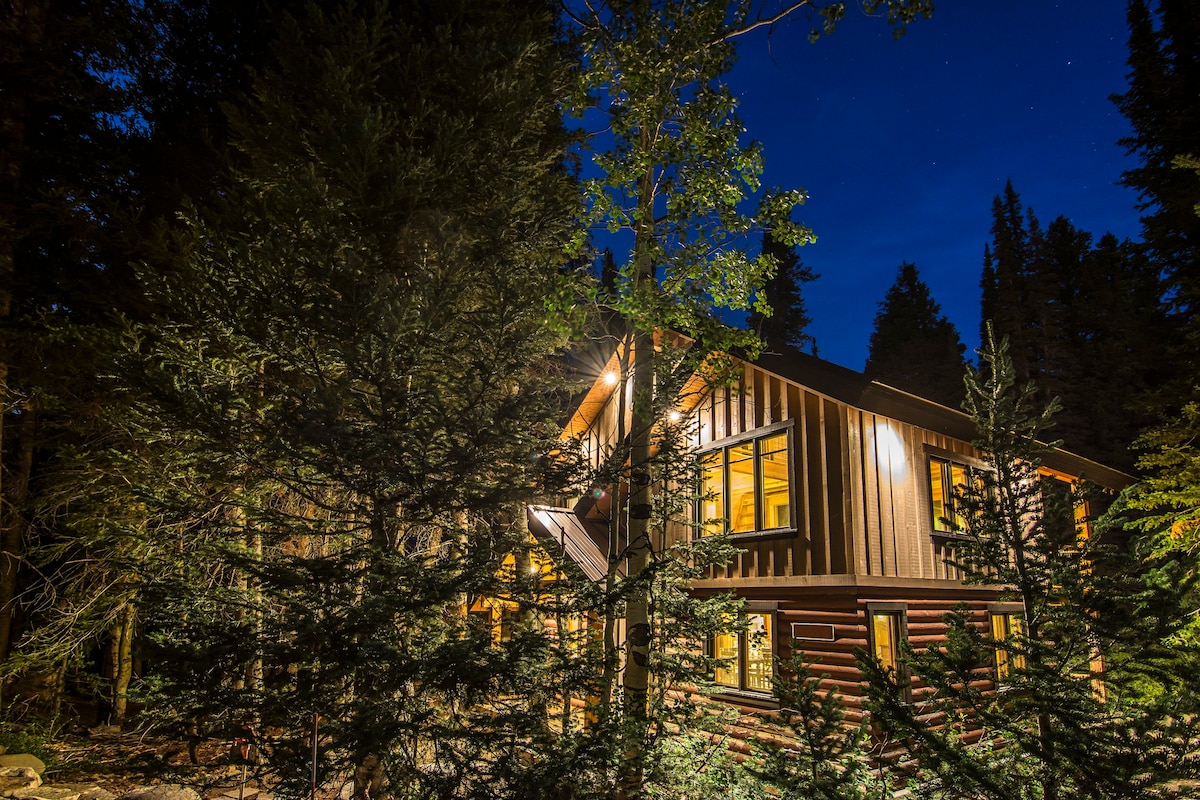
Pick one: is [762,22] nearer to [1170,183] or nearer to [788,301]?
[1170,183]

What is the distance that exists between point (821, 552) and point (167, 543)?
30.9 feet

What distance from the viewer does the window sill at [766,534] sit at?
1102 cm

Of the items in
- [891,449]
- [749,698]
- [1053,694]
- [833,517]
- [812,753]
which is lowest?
[749,698]

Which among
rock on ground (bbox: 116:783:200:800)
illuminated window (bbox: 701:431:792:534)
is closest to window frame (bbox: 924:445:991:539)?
illuminated window (bbox: 701:431:792:534)

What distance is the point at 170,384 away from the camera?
5.70 metres

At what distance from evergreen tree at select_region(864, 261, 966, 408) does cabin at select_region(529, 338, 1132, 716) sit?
79.9 ft

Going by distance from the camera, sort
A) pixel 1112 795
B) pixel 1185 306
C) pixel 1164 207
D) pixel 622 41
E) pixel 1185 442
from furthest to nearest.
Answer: pixel 1164 207, pixel 1185 306, pixel 1185 442, pixel 622 41, pixel 1112 795

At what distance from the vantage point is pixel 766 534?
1141cm

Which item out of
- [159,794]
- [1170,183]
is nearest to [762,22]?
[159,794]

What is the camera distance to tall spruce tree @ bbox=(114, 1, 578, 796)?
16.8 feet

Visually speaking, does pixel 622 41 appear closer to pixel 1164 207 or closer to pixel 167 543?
pixel 167 543

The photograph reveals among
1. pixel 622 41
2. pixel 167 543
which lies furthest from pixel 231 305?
pixel 622 41

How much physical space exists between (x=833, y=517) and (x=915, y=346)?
32481 millimetres

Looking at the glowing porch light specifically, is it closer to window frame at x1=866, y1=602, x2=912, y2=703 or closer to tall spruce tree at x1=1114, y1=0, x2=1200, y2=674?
window frame at x1=866, y1=602, x2=912, y2=703
